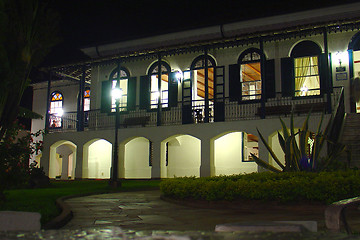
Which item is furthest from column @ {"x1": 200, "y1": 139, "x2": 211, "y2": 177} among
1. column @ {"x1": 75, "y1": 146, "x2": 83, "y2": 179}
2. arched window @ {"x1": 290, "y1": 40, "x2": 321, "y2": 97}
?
column @ {"x1": 75, "y1": 146, "x2": 83, "y2": 179}

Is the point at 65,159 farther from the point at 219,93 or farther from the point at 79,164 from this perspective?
the point at 219,93

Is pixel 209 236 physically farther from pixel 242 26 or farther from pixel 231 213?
pixel 242 26

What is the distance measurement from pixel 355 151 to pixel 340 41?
5.62 meters

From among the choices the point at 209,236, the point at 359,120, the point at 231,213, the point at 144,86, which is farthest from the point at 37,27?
the point at 144,86

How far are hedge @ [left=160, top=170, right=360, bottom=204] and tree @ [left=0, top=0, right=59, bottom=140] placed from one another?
13.8 ft

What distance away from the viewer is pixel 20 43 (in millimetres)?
7336

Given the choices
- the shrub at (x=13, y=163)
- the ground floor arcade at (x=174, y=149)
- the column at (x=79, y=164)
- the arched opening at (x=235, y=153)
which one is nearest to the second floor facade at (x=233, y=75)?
the ground floor arcade at (x=174, y=149)

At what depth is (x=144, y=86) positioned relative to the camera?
2003cm

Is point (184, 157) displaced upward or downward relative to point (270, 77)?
downward

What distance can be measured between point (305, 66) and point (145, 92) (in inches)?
300

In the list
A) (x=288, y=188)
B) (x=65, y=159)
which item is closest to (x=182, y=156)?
(x=65, y=159)

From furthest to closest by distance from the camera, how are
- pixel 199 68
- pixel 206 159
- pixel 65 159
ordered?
Answer: pixel 65 159, pixel 199 68, pixel 206 159

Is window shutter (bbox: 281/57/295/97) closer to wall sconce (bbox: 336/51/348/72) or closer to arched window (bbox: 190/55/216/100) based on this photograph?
wall sconce (bbox: 336/51/348/72)

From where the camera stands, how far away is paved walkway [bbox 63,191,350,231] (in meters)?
6.43
